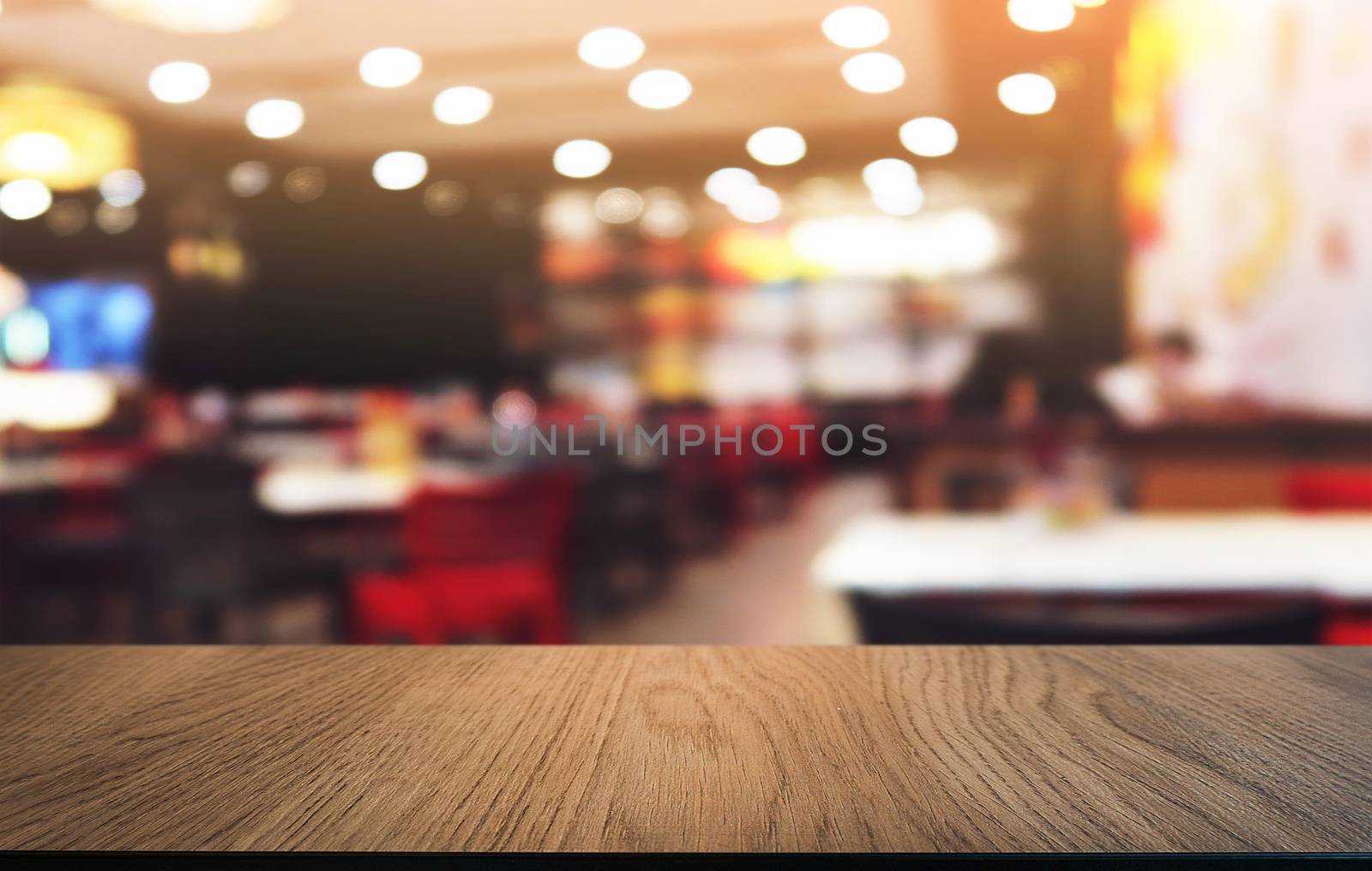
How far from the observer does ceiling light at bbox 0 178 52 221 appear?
5.83 m

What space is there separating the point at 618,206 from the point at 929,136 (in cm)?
239

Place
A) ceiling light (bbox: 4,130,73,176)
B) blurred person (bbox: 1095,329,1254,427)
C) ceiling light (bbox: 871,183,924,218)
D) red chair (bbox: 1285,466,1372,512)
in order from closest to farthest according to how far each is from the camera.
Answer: red chair (bbox: 1285,466,1372,512), ceiling light (bbox: 4,130,73,176), blurred person (bbox: 1095,329,1254,427), ceiling light (bbox: 871,183,924,218)

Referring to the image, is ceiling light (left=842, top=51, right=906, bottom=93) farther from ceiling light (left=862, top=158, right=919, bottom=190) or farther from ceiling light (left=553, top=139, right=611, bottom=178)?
ceiling light (left=553, top=139, right=611, bottom=178)

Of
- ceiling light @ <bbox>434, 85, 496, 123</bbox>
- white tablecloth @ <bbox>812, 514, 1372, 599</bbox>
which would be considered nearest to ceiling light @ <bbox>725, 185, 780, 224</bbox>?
ceiling light @ <bbox>434, 85, 496, 123</bbox>

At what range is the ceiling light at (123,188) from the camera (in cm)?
786

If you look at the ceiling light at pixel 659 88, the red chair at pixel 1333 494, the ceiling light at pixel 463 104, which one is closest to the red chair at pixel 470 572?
the red chair at pixel 1333 494

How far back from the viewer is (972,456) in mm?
4668

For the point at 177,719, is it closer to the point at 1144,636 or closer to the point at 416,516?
the point at 1144,636

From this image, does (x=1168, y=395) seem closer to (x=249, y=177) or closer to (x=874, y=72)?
(x=874, y=72)

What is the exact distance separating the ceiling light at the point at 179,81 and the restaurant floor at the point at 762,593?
3.71 meters

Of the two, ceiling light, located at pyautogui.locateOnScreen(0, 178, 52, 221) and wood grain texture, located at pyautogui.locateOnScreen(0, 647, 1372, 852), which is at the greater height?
ceiling light, located at pyautogui.locateOnScreen(0, 178, 52, 221)

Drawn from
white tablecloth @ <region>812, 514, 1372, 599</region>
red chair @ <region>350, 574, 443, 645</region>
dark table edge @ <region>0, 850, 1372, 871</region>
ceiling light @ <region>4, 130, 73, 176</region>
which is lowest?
red chair @ <region>350, 574, 443, 645</region>

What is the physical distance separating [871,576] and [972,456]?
2789 mm

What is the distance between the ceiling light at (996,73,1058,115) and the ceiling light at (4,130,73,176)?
4.39 metres
